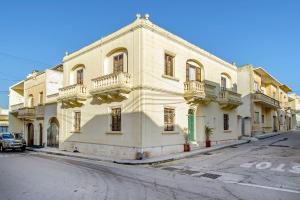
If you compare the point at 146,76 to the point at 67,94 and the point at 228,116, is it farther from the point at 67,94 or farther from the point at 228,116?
the point at 228,116

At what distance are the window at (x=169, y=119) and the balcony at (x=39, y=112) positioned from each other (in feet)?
50.5

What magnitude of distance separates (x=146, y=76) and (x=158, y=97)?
67.6 inches

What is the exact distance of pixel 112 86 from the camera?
1569cm

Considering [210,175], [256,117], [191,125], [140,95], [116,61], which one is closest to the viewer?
[210,175]

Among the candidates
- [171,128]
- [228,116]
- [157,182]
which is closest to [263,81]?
[228,116]

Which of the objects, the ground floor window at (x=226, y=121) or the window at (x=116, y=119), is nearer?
the window at (x=116, y=119)

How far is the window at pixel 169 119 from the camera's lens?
1702 cm

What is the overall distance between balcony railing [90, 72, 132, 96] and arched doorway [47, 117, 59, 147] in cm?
969

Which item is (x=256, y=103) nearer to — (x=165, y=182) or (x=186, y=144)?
(x=186, y=144)

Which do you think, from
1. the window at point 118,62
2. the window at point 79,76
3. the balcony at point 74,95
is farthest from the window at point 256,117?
the balcony at point 74,95

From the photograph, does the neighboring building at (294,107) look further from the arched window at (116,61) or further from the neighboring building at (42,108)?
the neighboring building at (42,108)

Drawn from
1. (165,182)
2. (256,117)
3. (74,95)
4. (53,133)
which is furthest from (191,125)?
(256,117)

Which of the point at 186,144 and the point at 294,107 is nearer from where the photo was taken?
the point at 186,144

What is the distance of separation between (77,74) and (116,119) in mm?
6986
